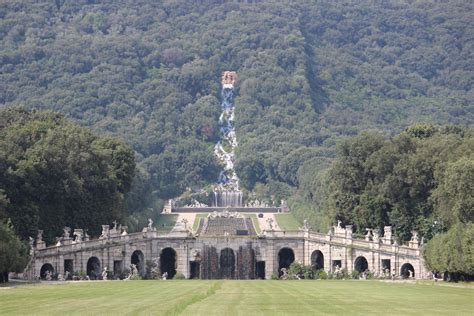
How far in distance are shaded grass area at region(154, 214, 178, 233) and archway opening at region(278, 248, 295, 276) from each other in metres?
19.6

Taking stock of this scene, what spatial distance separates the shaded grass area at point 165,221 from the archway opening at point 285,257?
19558mm

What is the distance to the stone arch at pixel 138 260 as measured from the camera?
404 ft

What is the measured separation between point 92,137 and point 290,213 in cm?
4553

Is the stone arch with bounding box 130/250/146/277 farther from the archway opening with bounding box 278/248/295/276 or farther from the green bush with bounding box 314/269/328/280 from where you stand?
the green bush with bounding box 314/269/328/280

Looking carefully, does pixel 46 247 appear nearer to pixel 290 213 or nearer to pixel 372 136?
pixel 372 136

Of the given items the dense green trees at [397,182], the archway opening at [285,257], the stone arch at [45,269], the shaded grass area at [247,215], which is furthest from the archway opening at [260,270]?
the stone arch at [45,269]

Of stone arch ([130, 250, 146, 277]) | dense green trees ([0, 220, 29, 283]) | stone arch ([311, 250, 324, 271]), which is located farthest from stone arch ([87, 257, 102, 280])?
dense green trees ([0, 220, 29, 283])

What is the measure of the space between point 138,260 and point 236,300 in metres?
51.7

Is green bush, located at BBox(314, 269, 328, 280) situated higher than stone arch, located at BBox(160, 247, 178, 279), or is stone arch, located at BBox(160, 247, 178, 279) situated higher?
stone arch, located at BBox(160, 247, 178, 279)

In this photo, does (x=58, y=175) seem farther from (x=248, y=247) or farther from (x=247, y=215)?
(x=247, y=215)

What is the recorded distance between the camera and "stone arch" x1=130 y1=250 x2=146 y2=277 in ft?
404

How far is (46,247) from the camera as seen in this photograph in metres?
113

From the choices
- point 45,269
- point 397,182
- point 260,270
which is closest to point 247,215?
point 260,270

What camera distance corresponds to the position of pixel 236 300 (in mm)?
72875
